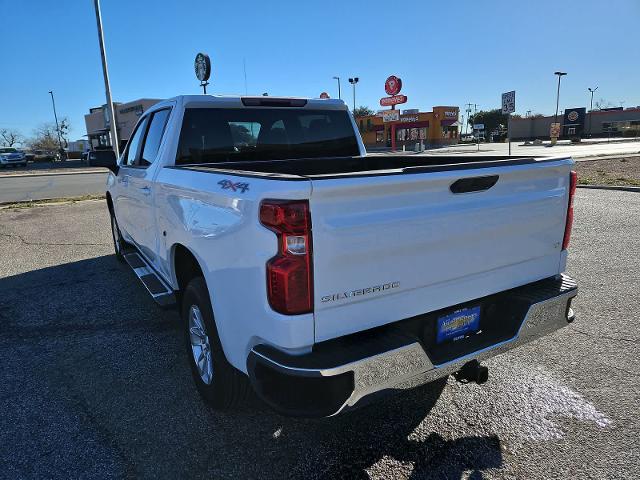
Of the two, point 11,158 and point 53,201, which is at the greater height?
point 11,158

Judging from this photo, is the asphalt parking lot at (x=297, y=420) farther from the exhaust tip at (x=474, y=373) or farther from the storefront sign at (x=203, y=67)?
the storefront sign at (x=203, y=67)

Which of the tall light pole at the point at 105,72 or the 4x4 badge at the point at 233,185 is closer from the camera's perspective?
the 4x4 badge at the point at 233,185

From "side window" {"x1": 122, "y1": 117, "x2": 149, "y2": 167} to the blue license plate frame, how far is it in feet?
12.4

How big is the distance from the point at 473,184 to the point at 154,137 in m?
3.20

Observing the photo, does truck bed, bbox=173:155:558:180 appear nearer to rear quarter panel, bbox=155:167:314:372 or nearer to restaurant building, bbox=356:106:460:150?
rear quarter panel, bbox=155:167:314:372

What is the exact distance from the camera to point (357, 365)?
6.86ft

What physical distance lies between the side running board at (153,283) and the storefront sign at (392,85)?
1584 inches

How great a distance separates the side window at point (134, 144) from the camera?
4975mm

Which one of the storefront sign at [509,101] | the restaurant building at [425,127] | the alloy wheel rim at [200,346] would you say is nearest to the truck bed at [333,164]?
the alloy wheel rim at [200,346]

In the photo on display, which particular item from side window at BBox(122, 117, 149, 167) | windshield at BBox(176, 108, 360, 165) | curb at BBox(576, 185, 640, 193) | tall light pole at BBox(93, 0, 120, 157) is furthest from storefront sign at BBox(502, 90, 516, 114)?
side window at BBox(122, 117, 149, 167)

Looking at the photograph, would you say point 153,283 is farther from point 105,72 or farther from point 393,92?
point 393,92

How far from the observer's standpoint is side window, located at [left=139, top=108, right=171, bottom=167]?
428 cm

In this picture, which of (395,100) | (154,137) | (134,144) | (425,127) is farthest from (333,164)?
(425,127)

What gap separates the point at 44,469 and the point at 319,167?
2985mm
